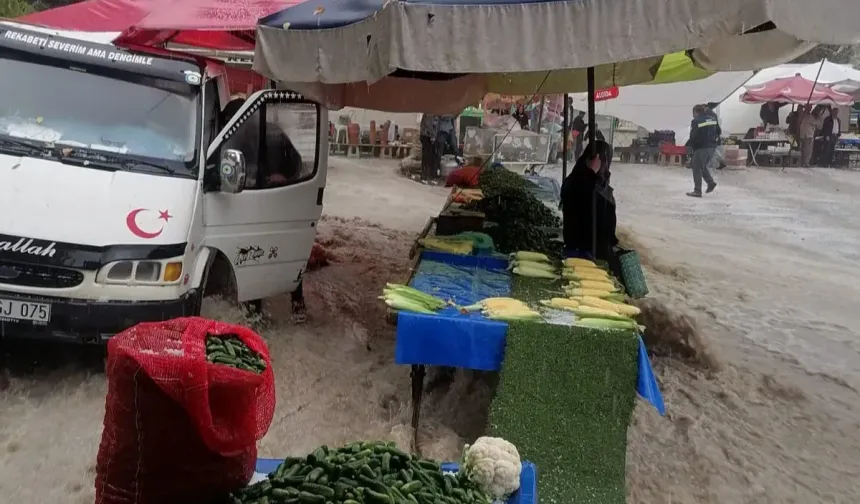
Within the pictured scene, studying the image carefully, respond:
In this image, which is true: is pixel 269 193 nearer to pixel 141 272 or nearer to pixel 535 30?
pixel 141 272

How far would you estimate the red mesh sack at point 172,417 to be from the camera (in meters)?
2.18

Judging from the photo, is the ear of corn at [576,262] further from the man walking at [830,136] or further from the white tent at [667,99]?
the man walking at [830,136]

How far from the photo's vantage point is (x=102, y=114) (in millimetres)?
5176

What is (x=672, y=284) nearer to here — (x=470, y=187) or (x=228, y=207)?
(x=470, y=187)

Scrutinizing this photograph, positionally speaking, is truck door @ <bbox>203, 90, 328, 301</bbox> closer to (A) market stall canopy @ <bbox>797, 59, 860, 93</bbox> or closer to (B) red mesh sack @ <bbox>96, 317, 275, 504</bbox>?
(B) red mesh sack @ <bbox>96, 317, 275, 504</bbox>

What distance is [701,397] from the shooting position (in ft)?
19.4

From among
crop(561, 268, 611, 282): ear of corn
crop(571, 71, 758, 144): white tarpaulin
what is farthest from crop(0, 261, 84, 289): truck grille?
crop(571, 71, 758, 144): white tarpaulin

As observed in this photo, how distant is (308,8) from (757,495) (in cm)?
457

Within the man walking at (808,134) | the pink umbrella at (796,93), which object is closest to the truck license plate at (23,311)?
the pink umbrella at (796,93)

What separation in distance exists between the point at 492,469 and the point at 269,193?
12.5ft

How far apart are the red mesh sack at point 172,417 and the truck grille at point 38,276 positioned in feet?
8.05

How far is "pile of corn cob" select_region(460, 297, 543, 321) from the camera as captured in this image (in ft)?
14.4

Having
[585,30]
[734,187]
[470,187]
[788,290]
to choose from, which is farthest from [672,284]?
[734,187]

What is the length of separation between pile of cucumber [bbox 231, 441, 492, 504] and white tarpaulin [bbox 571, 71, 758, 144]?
38.5ft
